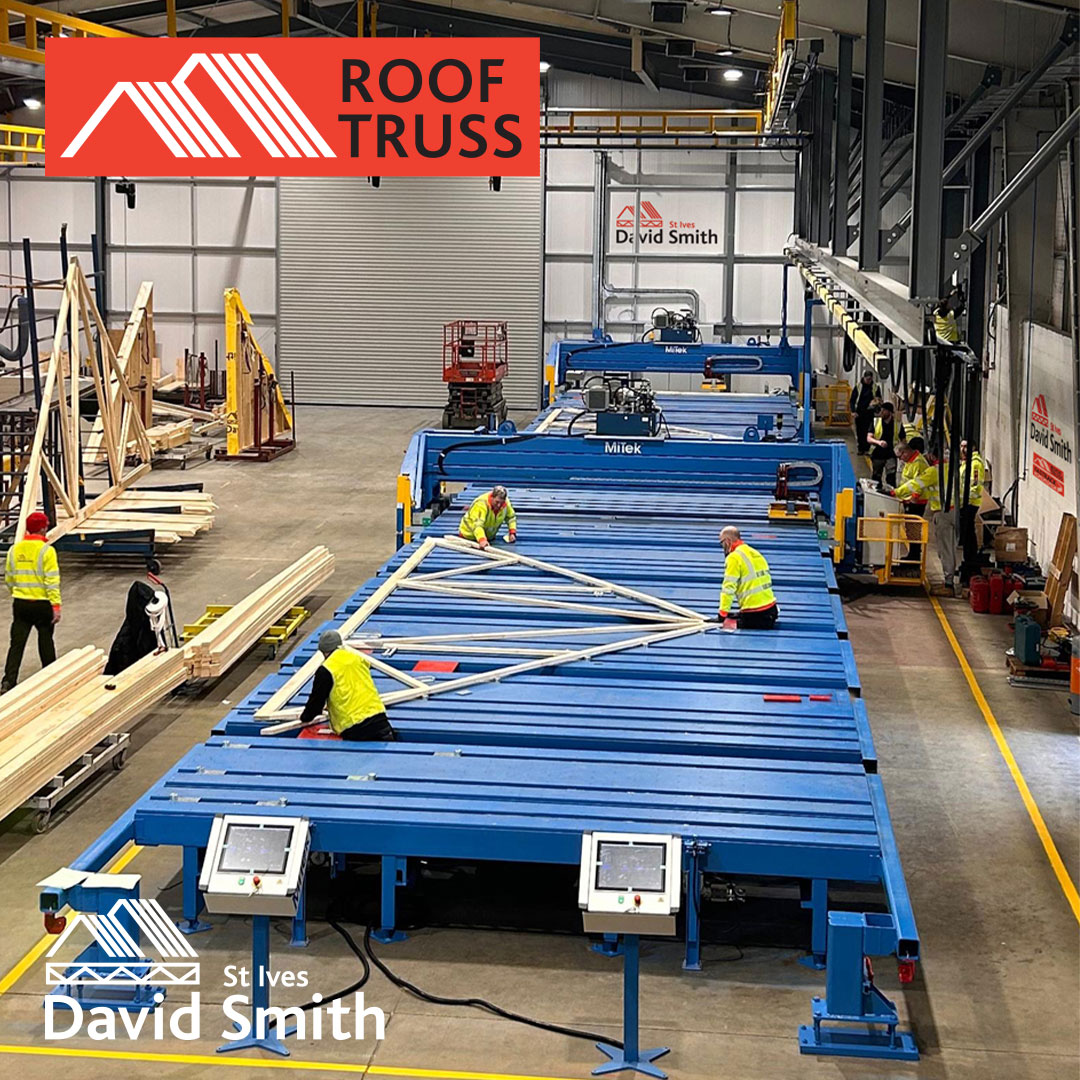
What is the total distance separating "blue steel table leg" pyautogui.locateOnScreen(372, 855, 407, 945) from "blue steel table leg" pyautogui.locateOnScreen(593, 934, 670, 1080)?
1.42 m

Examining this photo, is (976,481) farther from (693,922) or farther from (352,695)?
(693,922)

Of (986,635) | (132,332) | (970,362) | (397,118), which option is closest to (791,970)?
(970,362)

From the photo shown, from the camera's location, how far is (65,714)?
10.1 m

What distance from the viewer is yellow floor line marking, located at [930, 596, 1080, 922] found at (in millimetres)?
8695

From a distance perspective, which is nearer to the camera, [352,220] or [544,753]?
[544,753]

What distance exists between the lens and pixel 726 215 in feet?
106

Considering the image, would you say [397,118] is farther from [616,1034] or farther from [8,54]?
[616,1034]

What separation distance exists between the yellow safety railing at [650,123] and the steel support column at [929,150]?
14928 mm

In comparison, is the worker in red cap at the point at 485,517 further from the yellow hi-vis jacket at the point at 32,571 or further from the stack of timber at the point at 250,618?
the yellow hi-vis jacket at the point at 32,571

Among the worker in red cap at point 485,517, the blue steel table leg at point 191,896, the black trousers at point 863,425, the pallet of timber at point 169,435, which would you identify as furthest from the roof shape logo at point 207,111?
the black trousers at point 863,425

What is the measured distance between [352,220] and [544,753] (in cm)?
2649

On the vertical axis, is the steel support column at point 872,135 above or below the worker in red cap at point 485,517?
above

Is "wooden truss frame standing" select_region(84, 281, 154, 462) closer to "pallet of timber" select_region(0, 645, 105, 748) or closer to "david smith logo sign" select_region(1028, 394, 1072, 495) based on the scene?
"pallet of timber" select_region(0, 645, 105, 748)

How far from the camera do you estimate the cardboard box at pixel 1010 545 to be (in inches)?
630
